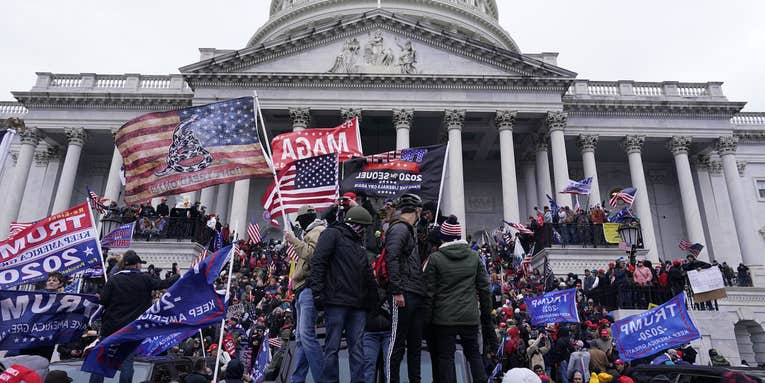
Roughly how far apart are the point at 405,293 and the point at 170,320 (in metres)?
2.97

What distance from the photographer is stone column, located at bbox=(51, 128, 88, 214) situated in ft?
100

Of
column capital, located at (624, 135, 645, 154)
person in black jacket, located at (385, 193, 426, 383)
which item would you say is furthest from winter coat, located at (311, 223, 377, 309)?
column capital, located at (624, 135, 645, 154)

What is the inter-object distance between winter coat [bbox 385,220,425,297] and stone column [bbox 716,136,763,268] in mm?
31023

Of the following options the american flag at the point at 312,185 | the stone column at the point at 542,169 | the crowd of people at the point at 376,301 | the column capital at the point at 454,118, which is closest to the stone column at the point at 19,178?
the column capital at the point at 454,118

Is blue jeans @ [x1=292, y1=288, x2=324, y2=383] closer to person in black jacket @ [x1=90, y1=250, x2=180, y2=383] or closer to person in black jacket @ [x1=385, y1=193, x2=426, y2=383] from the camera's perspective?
person in black jacket @ [x1=385, y1=193, x2=426, y2=383]

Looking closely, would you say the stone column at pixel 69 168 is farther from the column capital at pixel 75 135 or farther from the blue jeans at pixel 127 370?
the blue jeans at pixel 127 370

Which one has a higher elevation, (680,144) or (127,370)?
(680,144)

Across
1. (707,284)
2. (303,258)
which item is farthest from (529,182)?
(303,258)

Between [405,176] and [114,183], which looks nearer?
[405,176]

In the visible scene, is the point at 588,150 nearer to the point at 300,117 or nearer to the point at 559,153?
the point at 559,153

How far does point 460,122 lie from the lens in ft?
96.8

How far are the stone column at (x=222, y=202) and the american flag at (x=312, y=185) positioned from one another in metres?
20.4

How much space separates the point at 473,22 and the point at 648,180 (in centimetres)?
2306

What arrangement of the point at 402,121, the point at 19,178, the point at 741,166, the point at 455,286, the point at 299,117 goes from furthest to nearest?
the point at 741,166, the point at 19,178, the point at 402,121, the point at 299,117, the point at 455,286
